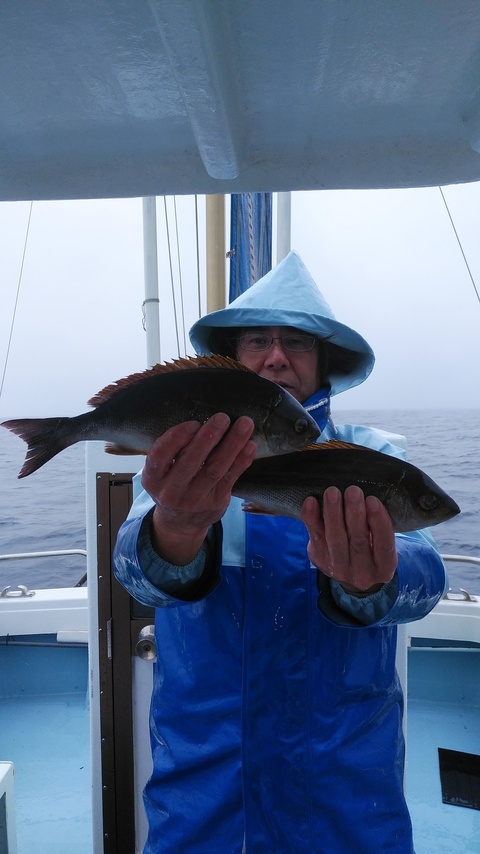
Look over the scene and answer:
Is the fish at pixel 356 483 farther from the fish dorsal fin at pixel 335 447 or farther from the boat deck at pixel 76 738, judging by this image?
the boat deck at pixel 76 738

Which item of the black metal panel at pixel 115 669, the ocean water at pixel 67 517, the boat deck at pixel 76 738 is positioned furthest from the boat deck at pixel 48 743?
the ocean water at pixel 67 517

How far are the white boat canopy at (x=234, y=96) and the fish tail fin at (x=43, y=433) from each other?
22.9 inches

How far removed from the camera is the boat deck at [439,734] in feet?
11.5

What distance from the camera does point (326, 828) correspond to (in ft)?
5.66

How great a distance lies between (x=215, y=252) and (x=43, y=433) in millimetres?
3207

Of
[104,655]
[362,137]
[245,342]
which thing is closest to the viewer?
[362,137]

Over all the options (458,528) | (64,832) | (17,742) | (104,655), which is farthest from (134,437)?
(458,528)

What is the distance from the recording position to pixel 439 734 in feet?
14.7

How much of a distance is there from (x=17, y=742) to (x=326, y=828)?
145 inches

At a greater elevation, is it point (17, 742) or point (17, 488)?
point (17, 488)

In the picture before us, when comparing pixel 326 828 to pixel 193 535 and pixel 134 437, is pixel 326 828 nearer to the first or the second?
pixel 193 535

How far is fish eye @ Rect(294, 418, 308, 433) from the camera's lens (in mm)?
1499

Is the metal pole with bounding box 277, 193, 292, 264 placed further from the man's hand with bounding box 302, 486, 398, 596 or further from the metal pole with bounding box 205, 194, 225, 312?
the man's hand with bounding box 302, 486, 398, 596

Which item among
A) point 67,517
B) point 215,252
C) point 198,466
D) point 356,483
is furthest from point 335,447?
point 67,517
